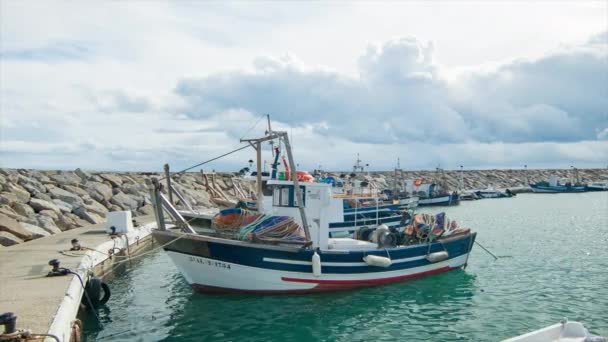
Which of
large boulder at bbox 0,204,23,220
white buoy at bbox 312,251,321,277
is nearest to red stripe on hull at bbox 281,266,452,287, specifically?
white buoy at bbox 312,251,321,277

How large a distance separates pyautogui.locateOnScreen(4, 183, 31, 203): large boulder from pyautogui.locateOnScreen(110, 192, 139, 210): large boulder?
18.1 ft

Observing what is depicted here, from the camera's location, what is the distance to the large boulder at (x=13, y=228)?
17.1 meters

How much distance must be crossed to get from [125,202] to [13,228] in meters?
12.7

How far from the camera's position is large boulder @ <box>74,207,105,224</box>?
949 inches

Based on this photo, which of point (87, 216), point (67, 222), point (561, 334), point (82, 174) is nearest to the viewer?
point (561, 334)

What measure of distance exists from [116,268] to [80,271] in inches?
232

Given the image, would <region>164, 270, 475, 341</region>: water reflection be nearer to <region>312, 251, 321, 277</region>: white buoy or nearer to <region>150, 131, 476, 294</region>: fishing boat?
<region>150, 131, 476, 294</region>: fishing boat

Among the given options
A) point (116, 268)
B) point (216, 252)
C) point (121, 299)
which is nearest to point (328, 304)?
point (216, 252)

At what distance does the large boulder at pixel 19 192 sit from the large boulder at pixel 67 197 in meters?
1.56

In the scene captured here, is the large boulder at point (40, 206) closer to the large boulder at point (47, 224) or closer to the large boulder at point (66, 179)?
the large boulder at point (47, 224)

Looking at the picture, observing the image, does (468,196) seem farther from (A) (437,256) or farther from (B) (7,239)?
(B) (7,239)

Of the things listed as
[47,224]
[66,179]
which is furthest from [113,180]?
[47,224]

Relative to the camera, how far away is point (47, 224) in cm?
2038

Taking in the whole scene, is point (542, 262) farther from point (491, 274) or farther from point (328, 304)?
point (328, 304)
